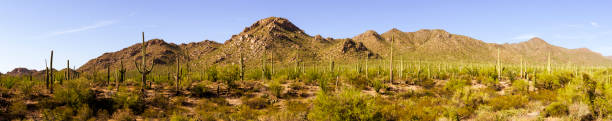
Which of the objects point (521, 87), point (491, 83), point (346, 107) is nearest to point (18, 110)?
point (346, 107)

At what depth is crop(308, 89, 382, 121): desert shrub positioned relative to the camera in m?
10.2

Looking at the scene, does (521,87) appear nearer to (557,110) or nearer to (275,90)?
(557,110)

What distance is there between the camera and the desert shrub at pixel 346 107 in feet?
33.3

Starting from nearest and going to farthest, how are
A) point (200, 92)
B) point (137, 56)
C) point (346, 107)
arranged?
1. point (346, 107)
2. point (200, 92)
3. point (137, 56)

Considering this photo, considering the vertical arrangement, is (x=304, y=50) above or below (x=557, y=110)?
above

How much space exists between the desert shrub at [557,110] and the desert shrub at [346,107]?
9.16m

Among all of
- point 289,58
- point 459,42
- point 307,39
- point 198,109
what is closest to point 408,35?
point 459,42

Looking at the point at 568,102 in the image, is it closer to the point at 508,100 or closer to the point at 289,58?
the point at 508,100

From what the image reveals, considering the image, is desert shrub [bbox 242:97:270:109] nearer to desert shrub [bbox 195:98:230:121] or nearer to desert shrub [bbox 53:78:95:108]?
desert shrub [bbox 195:98:230:121]

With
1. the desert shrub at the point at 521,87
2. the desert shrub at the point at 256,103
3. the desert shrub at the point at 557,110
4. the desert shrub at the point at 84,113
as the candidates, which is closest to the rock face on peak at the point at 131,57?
the desert shrub at the point at 84,113

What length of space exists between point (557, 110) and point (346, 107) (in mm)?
10780

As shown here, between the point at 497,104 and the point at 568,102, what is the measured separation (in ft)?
9.64

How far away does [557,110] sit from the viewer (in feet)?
41.9

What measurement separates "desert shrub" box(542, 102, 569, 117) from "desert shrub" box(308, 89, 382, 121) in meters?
9.16
